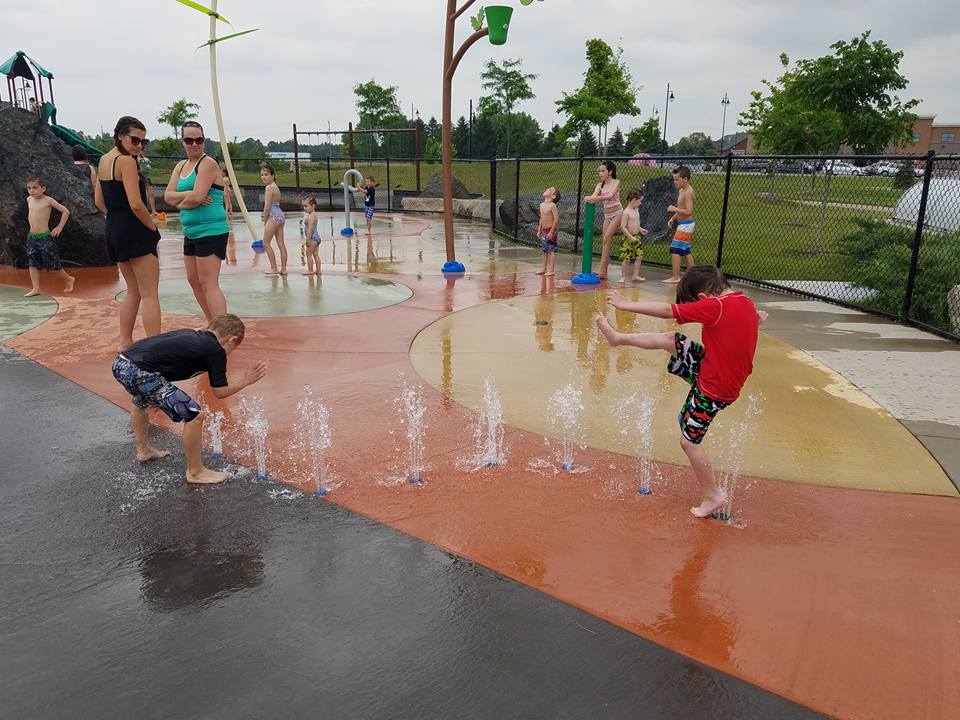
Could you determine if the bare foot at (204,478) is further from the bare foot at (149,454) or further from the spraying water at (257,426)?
the bare foot at (149,454)

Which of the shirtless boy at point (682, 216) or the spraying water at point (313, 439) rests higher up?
the shirtless boy at point (682, 216)

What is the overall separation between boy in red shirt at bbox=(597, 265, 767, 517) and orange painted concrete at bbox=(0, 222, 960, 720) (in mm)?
381

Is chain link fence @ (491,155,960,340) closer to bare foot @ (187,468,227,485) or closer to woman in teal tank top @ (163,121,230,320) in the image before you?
woman in teal tank top @ (163,121,230,320)

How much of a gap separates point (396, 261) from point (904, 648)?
34.7 ft

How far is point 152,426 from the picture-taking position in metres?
4.58

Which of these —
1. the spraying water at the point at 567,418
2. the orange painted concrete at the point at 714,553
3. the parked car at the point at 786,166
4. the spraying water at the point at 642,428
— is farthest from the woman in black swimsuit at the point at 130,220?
the parked car at the point at 786,166

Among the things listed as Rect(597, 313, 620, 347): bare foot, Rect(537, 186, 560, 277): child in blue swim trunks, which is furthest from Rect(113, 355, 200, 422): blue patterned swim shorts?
Rect(537, 186, 560, 277): child in blue swim trunks

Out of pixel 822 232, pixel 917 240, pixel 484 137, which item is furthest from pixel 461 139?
pixel 917 240

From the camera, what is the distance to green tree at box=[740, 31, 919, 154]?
1353cm

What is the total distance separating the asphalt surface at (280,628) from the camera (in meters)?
2.25

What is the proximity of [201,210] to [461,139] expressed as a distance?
195ft

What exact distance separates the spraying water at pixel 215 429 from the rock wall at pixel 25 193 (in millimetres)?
7611

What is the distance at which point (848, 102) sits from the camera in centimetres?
1406

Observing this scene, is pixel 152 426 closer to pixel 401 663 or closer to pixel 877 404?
pixel 401 663
